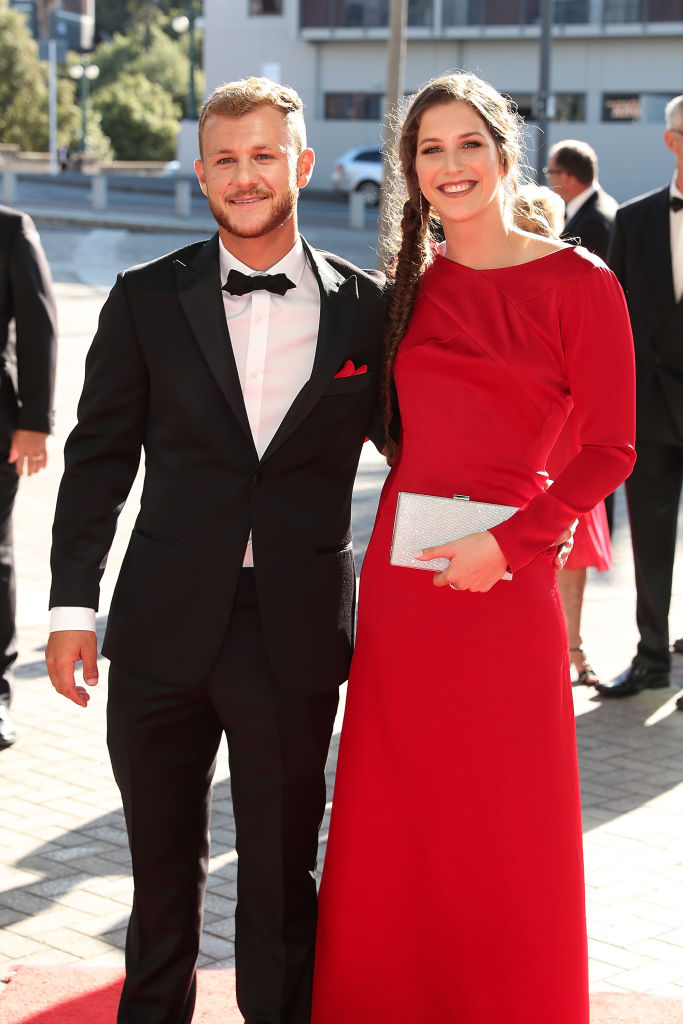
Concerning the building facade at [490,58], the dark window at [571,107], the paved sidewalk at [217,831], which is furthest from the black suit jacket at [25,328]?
the dark window at [571,107]

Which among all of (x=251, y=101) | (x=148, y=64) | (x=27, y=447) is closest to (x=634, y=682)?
(x=27, y=447)

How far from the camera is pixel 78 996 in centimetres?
367

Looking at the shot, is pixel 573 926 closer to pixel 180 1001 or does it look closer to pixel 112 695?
pixel 180 1001

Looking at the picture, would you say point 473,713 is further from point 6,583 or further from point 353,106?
point 353,106

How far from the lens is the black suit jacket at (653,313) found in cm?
626

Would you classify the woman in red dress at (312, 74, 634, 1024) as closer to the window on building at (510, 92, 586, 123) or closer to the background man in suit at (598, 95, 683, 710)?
the background man in suit at (598, 95, 683, 710)

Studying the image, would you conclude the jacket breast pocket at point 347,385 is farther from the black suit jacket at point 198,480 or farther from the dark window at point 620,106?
the dark window at point 620,106

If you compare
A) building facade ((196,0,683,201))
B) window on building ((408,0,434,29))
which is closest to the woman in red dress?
building facade ((196,0,683,201))

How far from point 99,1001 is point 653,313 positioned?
13.0ft

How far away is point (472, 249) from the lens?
3.21 m

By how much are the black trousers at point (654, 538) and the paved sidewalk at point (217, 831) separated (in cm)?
25

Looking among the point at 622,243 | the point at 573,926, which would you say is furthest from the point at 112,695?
the point at 622,243

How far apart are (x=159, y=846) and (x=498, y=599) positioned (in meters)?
0.93

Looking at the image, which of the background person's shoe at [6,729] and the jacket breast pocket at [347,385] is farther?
the background person's shoe at [6,729]
